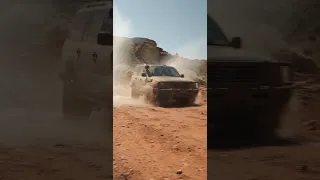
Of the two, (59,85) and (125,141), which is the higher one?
(59,85)

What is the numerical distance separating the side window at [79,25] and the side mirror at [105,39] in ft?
0.57

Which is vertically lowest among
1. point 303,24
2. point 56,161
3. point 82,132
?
point 56,161

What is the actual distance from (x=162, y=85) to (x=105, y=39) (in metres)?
0.80

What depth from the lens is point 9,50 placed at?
11.2 feet

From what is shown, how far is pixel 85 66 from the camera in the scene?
3455mm

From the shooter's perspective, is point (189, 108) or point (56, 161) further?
point (189, 108)

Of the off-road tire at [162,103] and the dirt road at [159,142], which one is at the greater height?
the off-road tire at [162,103]

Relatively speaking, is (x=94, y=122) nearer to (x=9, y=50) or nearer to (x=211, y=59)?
(x=9, y=50)

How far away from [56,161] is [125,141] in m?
0.74

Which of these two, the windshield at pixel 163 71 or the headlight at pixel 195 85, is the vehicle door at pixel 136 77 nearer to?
the windshield at pixel 163 71

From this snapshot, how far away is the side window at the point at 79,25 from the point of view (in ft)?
11.3

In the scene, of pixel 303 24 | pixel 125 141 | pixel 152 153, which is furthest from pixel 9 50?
pixel 303 24

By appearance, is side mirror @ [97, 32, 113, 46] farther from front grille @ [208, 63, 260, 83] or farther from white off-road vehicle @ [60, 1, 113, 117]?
front grille @ [208, 63, 260, 83]

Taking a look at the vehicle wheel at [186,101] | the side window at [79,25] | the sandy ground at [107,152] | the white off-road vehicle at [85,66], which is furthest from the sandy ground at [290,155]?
the side window at [79,25]
